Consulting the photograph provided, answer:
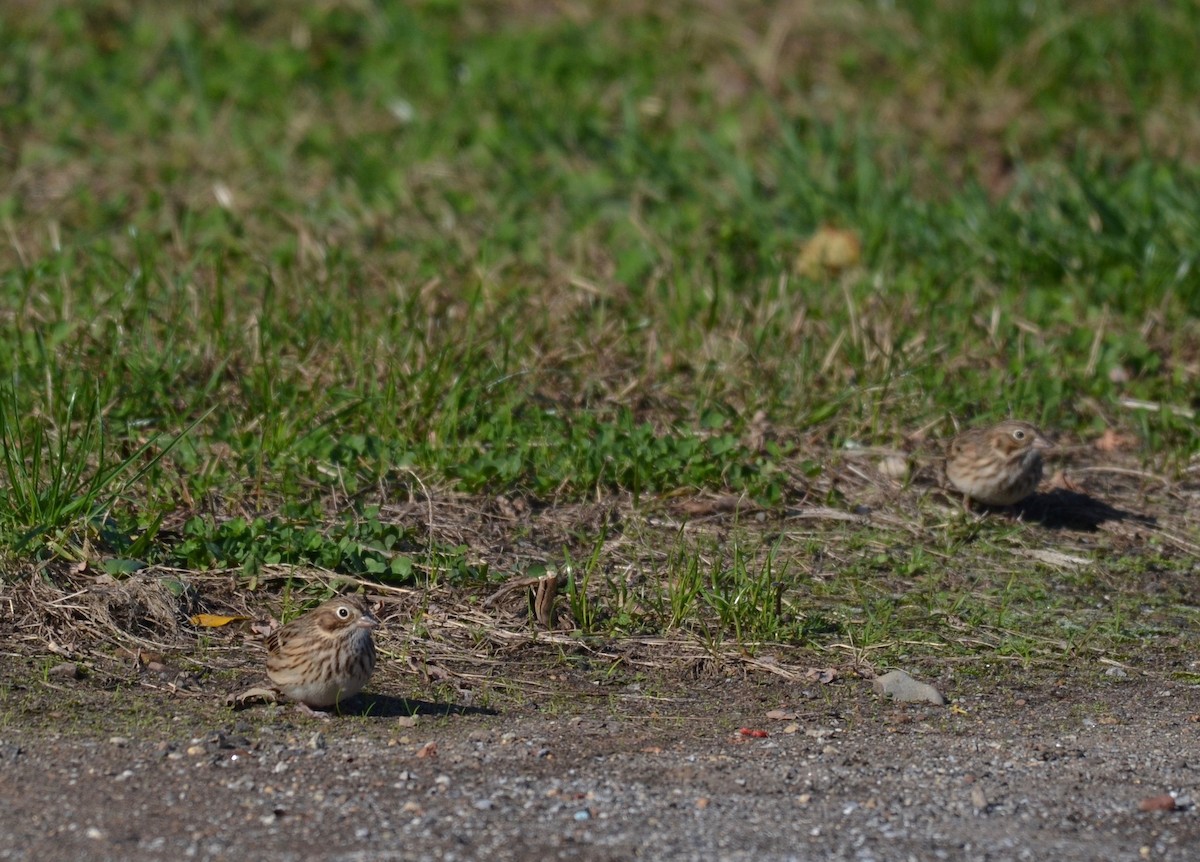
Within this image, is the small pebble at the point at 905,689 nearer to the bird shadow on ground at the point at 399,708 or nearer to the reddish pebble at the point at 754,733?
the reddish pebble at the point at 754,733

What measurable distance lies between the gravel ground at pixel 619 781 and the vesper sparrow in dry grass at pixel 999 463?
1.55 metres

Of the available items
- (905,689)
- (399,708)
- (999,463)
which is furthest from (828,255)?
(399,708)

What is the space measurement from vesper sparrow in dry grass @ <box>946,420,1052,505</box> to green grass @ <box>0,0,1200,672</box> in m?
0.22

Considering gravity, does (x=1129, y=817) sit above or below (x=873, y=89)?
below

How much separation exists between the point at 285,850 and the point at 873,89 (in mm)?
8610

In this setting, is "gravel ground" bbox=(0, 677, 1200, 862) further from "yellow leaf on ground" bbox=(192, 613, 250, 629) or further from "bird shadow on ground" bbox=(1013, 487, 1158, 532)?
"bird shadow on ground" bbox=(1013, 487, 1158, 532)

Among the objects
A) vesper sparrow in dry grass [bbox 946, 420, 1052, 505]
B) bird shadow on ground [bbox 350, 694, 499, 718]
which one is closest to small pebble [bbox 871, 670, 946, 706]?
bird shadow on ground [bbox 350, 694, 499, 718]

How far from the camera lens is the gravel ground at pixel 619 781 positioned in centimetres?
460

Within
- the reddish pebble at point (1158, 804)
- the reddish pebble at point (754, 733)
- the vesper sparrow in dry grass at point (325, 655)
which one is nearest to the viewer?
the reddish pebble at point (1158, 804)

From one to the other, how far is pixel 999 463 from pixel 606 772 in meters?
2.88

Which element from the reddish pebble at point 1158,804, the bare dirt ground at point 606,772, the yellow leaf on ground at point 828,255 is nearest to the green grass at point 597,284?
the yellow leaf on ground at point 828,255

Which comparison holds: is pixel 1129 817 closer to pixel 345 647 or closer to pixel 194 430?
pixel 345 647

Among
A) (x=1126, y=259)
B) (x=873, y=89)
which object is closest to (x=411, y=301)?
(x=1126, y=259)

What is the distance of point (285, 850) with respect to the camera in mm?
4488
